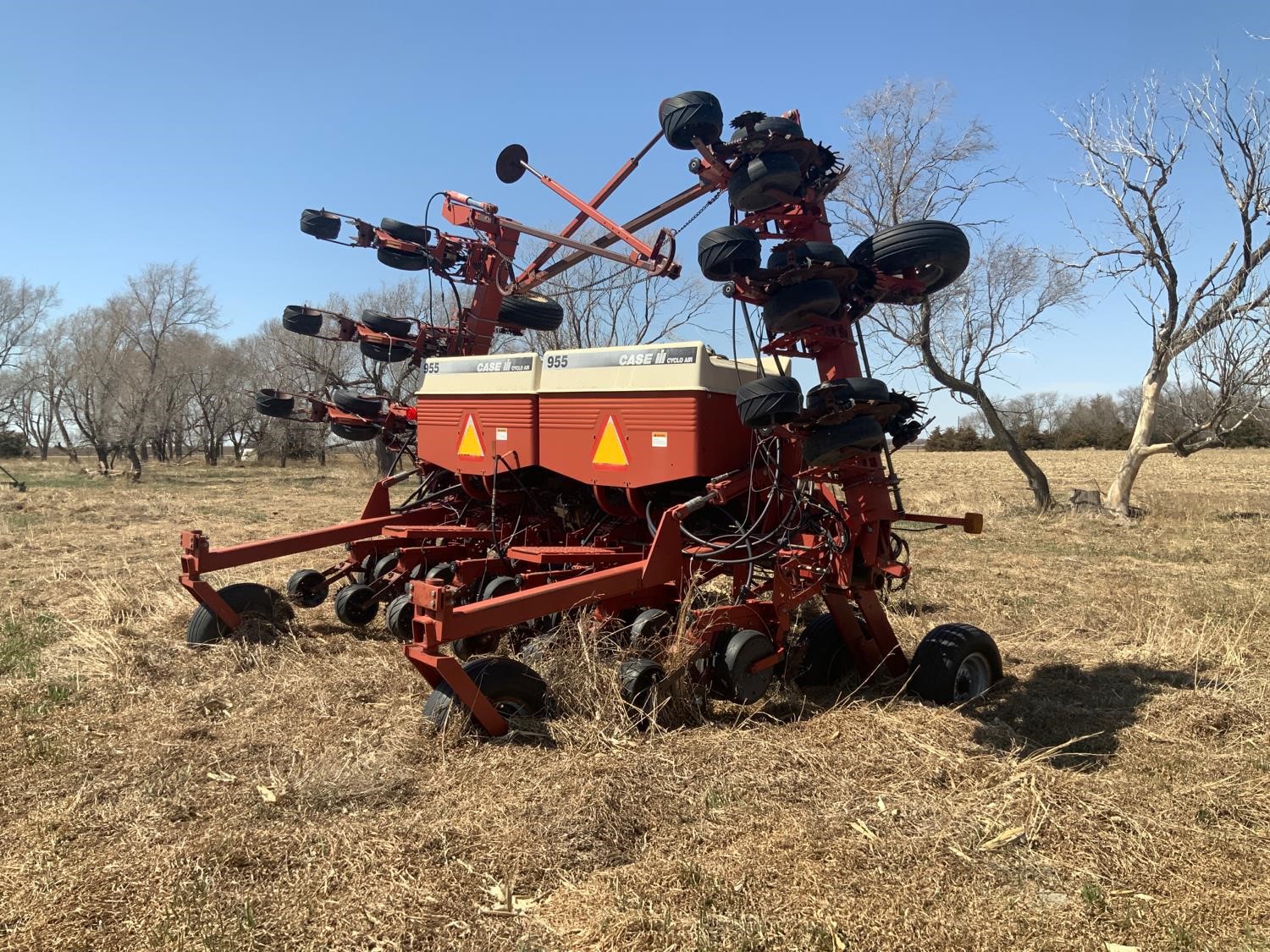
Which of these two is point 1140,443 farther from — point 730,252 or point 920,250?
point 730,252

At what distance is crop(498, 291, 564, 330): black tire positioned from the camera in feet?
30.5

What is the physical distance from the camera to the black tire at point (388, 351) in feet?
30.1

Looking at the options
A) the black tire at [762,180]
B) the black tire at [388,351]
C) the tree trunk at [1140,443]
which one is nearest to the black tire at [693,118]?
the black tire at [762,180]

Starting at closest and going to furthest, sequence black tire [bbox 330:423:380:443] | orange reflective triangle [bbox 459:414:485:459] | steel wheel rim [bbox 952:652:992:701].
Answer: steel wheel rim [bbox 952:652:992:701] → orange reflective triangle [bbox 459:414:485:459] → black tire [bbox 330:423:380:443]

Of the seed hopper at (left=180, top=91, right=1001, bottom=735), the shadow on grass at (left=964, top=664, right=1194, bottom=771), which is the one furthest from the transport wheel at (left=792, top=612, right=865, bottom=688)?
the shadow on grass at (left=964, top=664, right=1194, bottom=771)

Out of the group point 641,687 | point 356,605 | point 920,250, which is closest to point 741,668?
point 641,687

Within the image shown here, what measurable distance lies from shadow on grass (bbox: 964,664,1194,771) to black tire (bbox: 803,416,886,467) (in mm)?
1758

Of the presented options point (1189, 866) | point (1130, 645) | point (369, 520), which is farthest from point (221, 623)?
point (1130, 645)

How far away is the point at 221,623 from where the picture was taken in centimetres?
624

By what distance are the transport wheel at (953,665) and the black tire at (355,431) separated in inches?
235

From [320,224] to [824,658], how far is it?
696cm

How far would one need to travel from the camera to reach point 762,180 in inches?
193

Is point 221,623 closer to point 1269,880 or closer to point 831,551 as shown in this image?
point 831,551

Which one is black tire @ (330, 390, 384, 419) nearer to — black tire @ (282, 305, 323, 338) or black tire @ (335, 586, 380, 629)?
black tire @ (282, 305, 323, 338)
